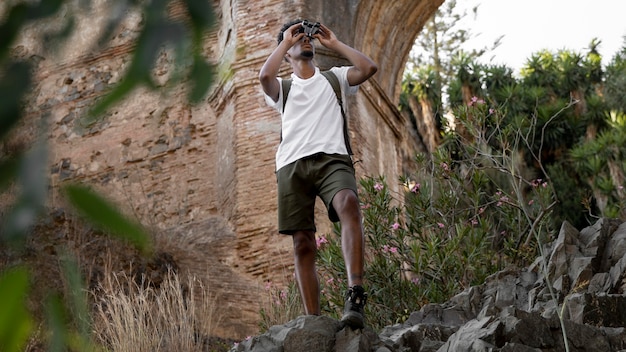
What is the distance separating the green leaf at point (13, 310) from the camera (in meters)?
1.16

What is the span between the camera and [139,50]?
131cm

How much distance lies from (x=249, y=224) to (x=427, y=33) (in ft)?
46.7

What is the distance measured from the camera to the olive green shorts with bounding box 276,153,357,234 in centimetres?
502

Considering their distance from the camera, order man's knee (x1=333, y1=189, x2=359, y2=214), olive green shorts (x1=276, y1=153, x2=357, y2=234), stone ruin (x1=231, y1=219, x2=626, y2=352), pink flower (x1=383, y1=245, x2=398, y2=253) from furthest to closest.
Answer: pink flower (x1=383, y1=245, x2=398, y2=253) → olive green shorts (x1=276, y1=153, x2=357, y2=234) → man's knee (x1=333, y1=189, x2=359, y2=214) → stone ruin (x1=231, y1=219, x2=626, y2=352)

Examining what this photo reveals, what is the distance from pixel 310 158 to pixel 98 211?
3.85 m

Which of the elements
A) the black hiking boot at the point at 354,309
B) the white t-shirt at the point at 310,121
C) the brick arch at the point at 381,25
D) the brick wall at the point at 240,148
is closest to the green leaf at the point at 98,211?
the black hiking boot at the point at 354,309

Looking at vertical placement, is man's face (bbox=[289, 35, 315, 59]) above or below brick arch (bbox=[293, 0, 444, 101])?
below

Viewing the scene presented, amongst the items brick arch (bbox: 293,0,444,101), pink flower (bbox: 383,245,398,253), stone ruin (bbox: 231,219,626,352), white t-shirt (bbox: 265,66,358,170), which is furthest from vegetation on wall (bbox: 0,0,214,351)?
brick arch (bbox: 293,0,444,101)

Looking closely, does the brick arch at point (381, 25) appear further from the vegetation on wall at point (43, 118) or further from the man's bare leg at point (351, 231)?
the vegetation on wall at point (43, 118)

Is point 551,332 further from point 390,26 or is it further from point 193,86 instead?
point 390,26

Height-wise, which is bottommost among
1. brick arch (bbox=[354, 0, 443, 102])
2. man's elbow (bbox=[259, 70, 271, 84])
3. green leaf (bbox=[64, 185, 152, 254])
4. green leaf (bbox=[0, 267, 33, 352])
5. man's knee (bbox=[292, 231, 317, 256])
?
man's knee (bbox=[292, 231, 317, 256])

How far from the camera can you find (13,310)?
3.82 feet

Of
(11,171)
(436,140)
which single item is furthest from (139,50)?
(436,140)

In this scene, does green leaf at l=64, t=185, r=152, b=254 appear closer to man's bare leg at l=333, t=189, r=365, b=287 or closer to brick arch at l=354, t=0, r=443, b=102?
man's bare leg at l=333, t=189, r=365, b=287
